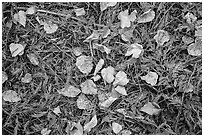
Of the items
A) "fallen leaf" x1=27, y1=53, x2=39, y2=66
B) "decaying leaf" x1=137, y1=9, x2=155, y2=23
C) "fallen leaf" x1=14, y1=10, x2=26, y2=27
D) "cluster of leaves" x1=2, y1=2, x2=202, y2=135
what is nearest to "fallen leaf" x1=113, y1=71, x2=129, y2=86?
"cluster of leaves" x1=2, y1=2, x2=202, y2=135

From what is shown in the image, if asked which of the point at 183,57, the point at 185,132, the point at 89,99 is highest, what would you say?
the point at 183,57

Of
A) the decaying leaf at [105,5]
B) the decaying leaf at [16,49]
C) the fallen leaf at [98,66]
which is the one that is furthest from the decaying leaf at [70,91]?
the decaying leaf at [105,5]

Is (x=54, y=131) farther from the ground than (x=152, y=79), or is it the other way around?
(x=152, y=79)

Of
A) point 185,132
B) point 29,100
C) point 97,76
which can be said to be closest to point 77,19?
point 97,76

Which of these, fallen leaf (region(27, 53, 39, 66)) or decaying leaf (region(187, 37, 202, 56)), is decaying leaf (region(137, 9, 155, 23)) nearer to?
decaying leaf (region(187, 37, 202, 56))

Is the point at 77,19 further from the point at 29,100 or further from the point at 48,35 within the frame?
the point at 29,100
